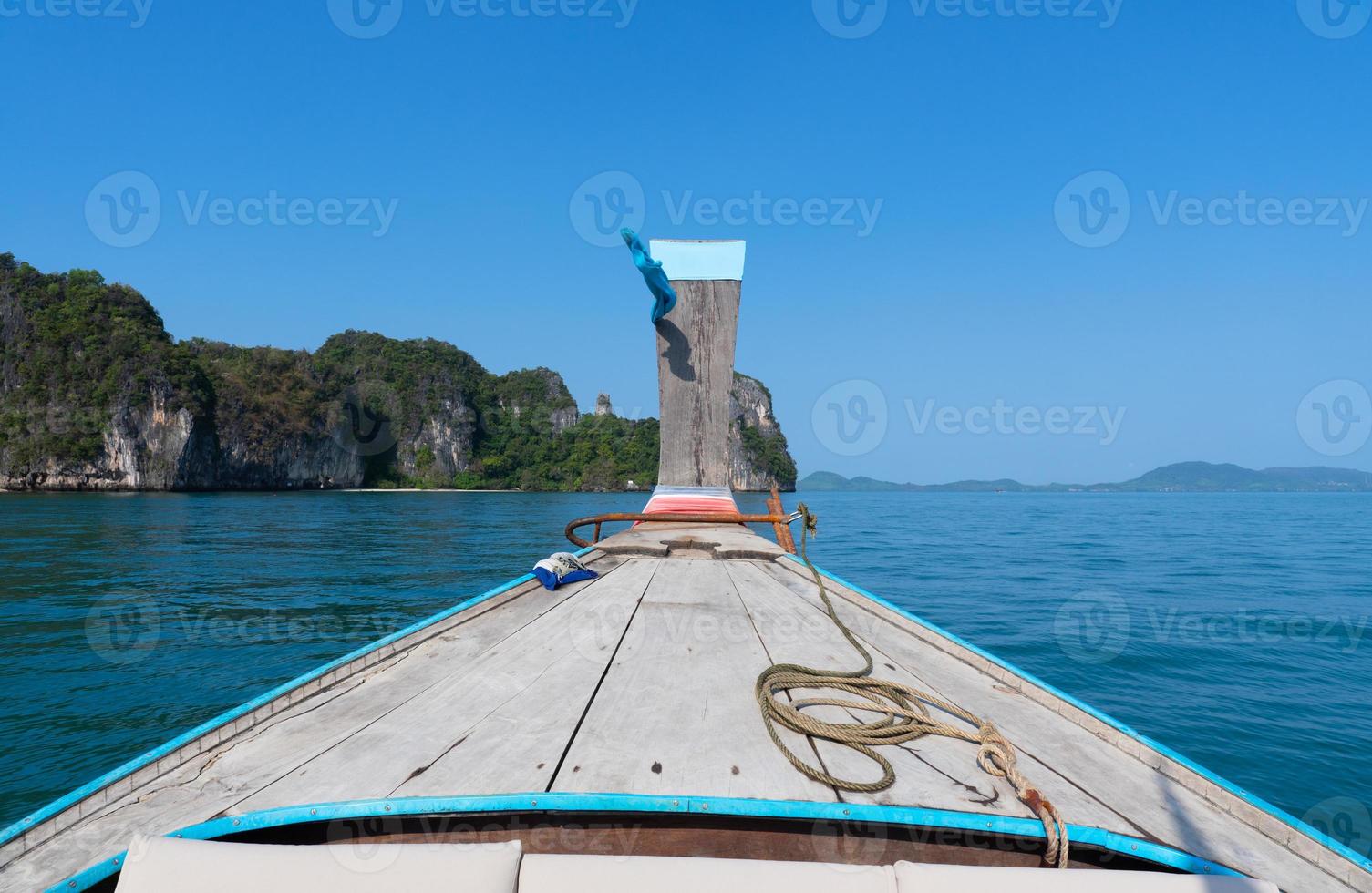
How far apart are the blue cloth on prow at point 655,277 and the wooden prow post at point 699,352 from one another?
0.10 m

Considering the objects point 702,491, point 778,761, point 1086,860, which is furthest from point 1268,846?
point 702,491

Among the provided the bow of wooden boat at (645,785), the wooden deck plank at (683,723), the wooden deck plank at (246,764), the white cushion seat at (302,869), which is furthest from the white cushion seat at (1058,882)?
the wooden deck plank at (246,764)

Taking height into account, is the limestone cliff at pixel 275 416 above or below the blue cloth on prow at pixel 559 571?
above

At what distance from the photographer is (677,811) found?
4.02 feet

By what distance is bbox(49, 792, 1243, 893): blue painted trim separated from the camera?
1.18m

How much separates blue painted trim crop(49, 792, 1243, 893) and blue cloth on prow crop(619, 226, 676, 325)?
4.39 meters

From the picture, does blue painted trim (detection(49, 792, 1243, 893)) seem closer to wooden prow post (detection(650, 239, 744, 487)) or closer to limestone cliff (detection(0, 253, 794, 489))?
wooden prow post (detection(650, 239, 744, 487))

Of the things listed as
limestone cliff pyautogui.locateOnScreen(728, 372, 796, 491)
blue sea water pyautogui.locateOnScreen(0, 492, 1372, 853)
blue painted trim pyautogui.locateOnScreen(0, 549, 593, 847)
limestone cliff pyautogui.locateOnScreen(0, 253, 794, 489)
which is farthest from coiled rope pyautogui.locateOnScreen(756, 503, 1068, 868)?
limestone cliff pyautogui.locateOnScreen(728, 372, 796, 491)

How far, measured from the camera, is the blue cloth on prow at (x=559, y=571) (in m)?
3.36

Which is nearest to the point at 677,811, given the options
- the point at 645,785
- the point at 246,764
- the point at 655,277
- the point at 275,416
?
the point at 645,785

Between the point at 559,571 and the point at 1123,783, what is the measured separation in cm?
247

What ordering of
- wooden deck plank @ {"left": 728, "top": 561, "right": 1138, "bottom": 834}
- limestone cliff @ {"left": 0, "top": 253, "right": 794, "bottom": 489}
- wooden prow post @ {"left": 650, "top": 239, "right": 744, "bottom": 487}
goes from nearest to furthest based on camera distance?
1. wooden deck plank @ {"left": 728, "top": 561, "right": 1138, "bottom": 834}
2. wooden prow post @ {"left": 650, "top": 239, "right": 744, "bottom": 487}
3. limestone cliff @ {"left": 0, "top": 253, "right": 794, "bottom": 489}

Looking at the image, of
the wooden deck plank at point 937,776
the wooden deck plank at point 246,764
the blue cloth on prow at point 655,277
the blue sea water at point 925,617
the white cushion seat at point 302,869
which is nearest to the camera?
the white cushion seat at point 302,869

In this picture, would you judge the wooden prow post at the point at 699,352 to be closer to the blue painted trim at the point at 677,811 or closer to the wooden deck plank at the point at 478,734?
the wooden deck plank at the point at 478,734
